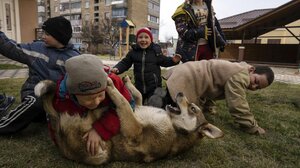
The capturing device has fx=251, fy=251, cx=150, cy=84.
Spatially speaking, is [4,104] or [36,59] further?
[4,104]

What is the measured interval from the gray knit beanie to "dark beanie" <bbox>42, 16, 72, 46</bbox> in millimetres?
1098

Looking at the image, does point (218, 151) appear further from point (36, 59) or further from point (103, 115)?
point (36, 59)

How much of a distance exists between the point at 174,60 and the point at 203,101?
76cm

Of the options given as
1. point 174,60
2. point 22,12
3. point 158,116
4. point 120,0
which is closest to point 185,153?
point 158,116

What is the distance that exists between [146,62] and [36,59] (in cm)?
166

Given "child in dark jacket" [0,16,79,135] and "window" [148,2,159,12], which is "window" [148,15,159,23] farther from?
"child in dark jacket" [0,16,79,135]

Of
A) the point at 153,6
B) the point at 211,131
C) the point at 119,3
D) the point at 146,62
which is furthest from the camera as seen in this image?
the point at 153,6

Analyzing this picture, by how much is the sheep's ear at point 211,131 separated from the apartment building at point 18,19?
11.8 meters

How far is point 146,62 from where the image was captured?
389 cm

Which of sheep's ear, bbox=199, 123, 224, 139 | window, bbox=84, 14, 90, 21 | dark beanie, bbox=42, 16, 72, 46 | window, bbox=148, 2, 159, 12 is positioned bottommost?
sheep's ear, bbox=199, 123, 224, 139

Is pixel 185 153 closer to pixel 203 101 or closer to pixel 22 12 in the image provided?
pixel 203 101

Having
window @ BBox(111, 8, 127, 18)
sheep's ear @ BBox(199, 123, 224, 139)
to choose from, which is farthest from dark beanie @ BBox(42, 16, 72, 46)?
window @ BBox(111, 8, 127, 18)

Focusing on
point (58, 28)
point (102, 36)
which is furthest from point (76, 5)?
point (58, 28)

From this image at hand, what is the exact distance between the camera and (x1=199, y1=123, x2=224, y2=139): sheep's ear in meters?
2.20
